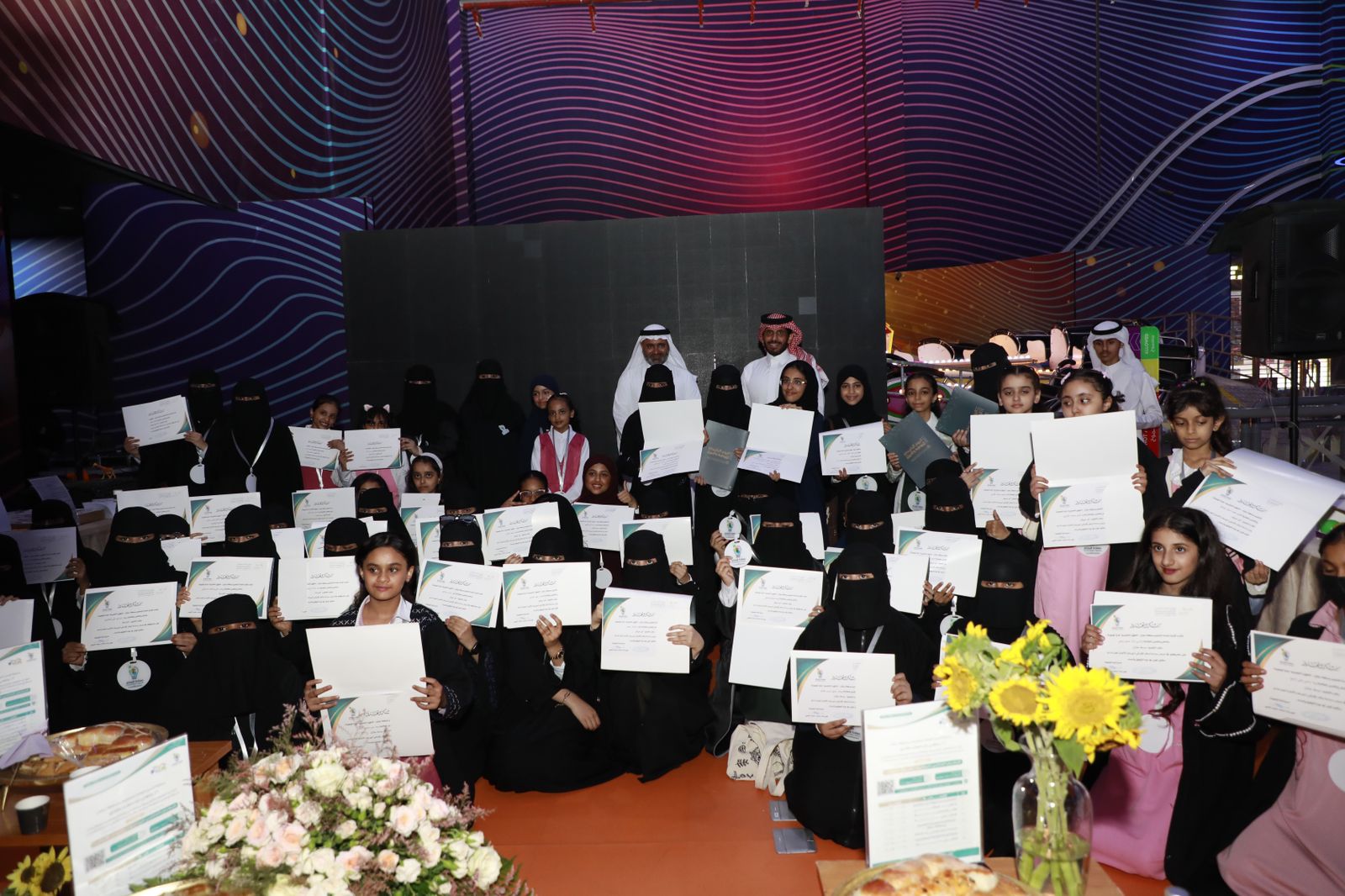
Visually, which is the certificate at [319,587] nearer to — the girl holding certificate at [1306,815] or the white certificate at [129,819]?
the white certificate at [129,819]

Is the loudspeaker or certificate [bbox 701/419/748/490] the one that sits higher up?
the loudspeaker

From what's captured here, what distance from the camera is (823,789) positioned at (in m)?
4.61

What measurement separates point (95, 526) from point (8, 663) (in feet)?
12.6

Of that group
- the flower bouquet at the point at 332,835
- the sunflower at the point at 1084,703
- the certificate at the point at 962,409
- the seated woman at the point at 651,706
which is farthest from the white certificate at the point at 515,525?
the sunflower at the point at 1084,703

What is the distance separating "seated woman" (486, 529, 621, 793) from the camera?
5.31 metres

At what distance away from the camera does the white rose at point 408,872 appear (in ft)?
7.35

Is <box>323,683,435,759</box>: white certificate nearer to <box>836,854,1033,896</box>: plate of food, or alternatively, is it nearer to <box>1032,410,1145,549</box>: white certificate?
<box>836,854,1033,896</box>: plate of food

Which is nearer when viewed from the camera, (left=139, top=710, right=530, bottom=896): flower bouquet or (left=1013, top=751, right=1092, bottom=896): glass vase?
(left=139, top=710, right=530, bottom=896): flower bouquet

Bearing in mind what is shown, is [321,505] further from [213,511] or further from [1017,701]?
[1017,701]

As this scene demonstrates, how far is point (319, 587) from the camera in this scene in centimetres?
527

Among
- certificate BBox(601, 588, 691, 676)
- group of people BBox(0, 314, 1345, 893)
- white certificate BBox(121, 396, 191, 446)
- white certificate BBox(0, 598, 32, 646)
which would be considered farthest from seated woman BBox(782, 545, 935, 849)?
white certificate BBox(121, 396, 191, 446)

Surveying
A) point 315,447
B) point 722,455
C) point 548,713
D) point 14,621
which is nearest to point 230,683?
point 14,621

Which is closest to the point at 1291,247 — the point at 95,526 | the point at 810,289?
the point at 810,289

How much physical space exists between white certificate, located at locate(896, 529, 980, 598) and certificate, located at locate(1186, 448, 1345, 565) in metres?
1.03
